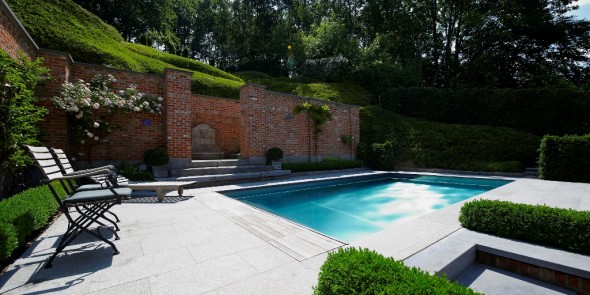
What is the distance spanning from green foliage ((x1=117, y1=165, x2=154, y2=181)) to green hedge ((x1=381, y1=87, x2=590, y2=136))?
16.3 metres

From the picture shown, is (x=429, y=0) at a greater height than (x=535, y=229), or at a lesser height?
greater

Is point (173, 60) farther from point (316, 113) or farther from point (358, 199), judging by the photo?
point (358, 199)

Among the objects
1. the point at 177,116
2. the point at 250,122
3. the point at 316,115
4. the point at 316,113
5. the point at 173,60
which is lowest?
the point at 250,122

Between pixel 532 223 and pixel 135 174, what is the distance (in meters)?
8.54

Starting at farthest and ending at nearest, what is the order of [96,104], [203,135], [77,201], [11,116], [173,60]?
[173,60] < [203,135] < [96,104] < [11,116] < [77,201]

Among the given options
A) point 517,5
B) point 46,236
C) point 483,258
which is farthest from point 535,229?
point 517,5

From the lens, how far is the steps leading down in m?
8.09

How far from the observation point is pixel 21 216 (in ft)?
9.57

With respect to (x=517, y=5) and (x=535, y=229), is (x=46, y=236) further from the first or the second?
(x=517, y=5)

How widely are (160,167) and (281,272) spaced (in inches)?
274

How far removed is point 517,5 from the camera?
19.3m

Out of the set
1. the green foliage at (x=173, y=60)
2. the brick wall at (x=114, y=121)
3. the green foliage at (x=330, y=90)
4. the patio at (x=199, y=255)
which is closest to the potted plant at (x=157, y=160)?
the brick wall at (x=114, y=121)

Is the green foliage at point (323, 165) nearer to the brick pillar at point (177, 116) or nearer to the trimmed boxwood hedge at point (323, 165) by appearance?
the trimmed boxwood hedge at point (323, 165)

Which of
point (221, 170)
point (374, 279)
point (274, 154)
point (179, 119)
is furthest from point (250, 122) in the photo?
point (374, 279)
